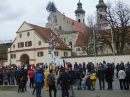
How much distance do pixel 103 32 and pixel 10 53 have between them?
77.5 feet

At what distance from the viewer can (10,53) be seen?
5644cm

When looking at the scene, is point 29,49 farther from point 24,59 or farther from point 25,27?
point 25,27

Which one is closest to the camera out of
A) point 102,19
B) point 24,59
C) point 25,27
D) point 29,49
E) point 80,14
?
point 102,19

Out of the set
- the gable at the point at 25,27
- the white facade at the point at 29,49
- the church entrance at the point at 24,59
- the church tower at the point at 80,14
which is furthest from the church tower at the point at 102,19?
the church tower at the point at 80,14

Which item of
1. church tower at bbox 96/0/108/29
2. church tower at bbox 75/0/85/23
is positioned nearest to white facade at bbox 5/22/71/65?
church tower at bbox 96/0/108/29

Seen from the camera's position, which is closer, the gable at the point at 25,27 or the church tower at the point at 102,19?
the church tower at the point at 102,19

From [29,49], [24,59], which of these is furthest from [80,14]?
[29,49]

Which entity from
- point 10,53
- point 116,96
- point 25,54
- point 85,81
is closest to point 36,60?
point 25,54

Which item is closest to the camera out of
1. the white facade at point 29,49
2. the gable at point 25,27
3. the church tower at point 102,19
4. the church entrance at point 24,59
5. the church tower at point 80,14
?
the church tower at point 102,19

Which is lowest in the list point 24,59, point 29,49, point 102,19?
point 24,59

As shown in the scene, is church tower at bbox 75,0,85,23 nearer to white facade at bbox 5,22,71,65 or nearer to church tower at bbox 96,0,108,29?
white facade at bbox 5,22,71,65

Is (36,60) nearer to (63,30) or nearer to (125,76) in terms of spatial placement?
(63,30)

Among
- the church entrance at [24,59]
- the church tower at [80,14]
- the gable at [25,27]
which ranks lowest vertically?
the church entrance at [24,59]

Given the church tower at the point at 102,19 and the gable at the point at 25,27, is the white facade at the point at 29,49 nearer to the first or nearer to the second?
the gable at the point at 25,27
